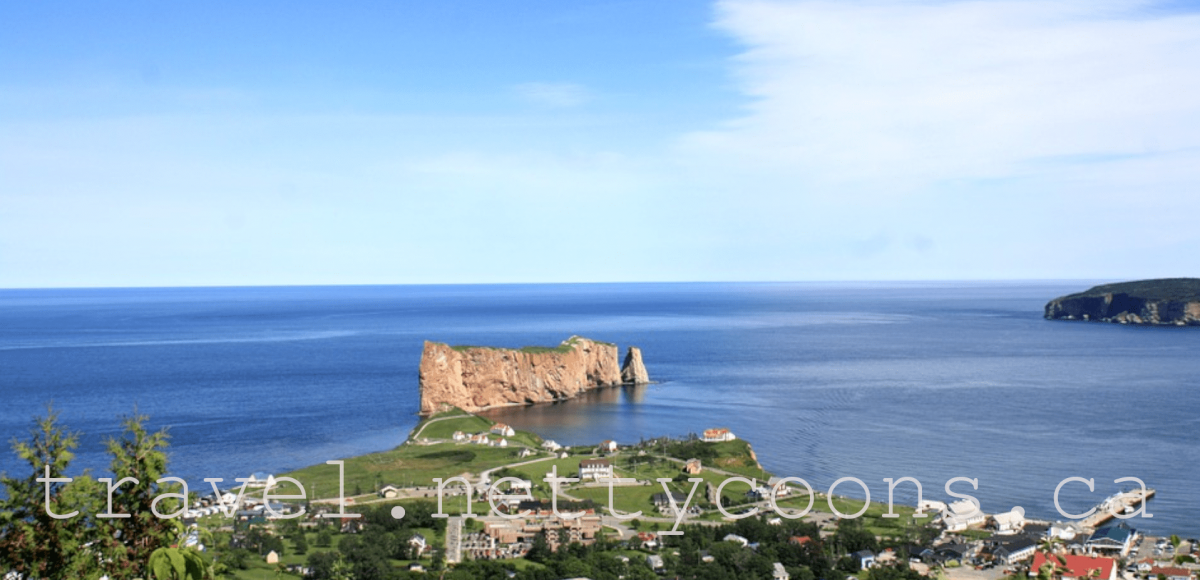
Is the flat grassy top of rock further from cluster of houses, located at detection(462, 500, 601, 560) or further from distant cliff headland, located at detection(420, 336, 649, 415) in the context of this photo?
cluster of houses, located at detection(462, 500, 601, 560)

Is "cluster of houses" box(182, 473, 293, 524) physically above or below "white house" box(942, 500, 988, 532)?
below

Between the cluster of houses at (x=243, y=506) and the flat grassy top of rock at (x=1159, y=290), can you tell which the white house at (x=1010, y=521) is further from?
the flat grassy top of rock at (x=1159, y=290)

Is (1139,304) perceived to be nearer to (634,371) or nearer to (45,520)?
(634,371)

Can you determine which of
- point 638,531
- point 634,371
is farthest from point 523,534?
point 634,371

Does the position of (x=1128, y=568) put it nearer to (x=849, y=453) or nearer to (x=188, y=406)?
(x=849, y=453)

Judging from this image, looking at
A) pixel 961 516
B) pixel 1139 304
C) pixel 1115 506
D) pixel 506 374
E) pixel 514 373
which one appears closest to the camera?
pixel 961 516

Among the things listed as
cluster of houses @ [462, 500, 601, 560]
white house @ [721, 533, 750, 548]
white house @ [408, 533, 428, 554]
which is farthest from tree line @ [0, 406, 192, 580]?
white house @ [721, 533, 750, 548]
